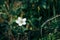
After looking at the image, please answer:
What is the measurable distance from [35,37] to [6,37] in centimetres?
38

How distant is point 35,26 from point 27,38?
194 mm

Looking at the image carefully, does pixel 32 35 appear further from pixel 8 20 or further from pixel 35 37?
pixel 8 20

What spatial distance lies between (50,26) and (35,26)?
20 centimetres

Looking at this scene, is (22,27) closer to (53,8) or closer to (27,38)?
(27,38)

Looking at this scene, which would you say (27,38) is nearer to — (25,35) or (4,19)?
(25,35)

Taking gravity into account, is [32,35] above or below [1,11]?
below

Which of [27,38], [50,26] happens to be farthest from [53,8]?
[27,38]

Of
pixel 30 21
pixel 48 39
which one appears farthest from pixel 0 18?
pixel 48 39

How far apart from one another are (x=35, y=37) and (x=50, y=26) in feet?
0.81

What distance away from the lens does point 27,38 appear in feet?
14.9

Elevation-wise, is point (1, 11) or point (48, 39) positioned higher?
point (1, 11)

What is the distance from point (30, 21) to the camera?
4539 mm

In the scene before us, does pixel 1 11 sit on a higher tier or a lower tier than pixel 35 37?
higher

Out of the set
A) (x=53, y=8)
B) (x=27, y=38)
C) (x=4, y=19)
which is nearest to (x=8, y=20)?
(x=4, y=19)
